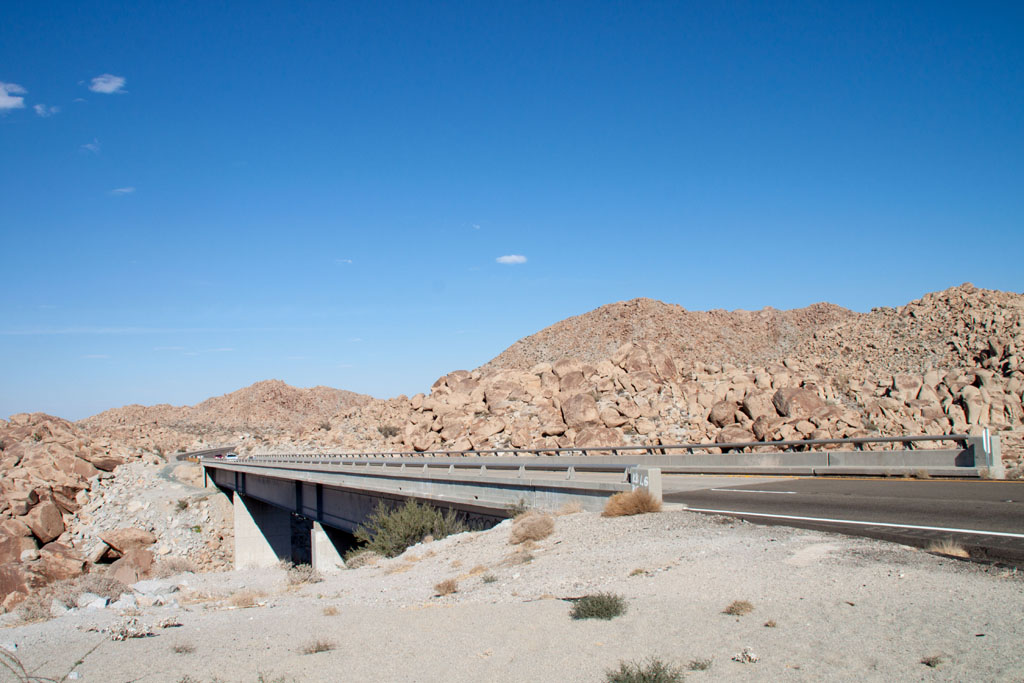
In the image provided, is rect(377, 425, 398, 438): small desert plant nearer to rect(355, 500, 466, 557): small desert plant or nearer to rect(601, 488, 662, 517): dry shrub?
rect(355, 500, 466, 557): small desert plant

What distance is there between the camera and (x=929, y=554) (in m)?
8.87

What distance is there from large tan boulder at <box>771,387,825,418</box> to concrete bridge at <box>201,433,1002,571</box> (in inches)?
138

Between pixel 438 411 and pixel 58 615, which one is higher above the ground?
pixel 438 411

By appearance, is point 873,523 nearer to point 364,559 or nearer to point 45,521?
point 364,559

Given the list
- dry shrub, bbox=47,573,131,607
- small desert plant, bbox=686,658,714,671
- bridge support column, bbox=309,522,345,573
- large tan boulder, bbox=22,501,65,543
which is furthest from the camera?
large tan boulder, bbox=22,501,65,543

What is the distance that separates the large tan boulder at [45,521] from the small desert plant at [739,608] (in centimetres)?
3770

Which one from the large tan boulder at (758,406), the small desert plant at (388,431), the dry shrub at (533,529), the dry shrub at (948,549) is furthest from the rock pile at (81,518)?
the large tan boulder at (758,406)

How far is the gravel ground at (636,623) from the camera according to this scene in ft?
20.6

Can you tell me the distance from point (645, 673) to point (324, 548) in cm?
2633

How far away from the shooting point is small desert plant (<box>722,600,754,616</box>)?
7660mm

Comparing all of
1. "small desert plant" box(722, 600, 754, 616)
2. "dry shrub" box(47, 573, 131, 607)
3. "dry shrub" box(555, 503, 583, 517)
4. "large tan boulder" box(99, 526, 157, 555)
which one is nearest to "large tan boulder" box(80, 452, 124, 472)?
"large tan boulder" box(99, 526, 157, 555)

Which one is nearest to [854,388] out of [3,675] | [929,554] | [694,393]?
[694,393]

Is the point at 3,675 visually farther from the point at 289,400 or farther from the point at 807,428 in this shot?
the point at 289,400

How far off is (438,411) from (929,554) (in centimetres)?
4147
